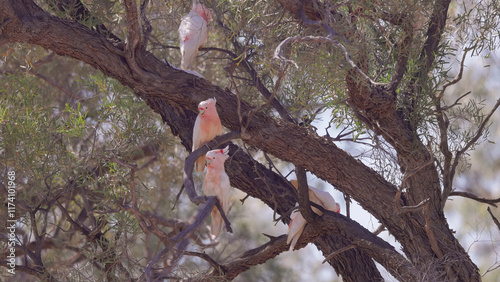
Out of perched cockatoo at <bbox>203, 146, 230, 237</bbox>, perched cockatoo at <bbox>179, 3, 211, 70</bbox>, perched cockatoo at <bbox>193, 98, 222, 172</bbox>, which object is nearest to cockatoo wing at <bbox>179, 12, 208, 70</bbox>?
perched cockatoo at <bbox>179, 3, 211, 70</bbox>

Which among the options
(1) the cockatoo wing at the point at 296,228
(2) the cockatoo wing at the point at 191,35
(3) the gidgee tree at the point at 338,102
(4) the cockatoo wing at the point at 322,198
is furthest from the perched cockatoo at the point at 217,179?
(2) the cockatoo wing at the point at 191,35

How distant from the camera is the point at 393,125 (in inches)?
85.5

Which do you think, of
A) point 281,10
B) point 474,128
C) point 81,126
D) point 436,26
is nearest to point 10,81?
point 81,126

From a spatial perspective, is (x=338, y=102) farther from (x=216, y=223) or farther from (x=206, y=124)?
(x=216, y=223)

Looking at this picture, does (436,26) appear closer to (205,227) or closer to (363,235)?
(363,235)

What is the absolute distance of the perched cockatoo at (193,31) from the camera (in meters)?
2.54

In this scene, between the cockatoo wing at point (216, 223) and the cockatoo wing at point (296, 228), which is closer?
the cockatoo wing at point (216, 223)

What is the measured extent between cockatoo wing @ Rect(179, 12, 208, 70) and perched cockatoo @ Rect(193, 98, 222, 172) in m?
0.63

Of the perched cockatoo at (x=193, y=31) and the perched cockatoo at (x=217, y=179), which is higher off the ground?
the perched cockatoo at (x=193, y=31)

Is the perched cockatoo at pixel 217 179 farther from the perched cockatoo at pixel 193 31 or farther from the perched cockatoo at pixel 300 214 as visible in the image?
the perched cockatoo at pixel 193 31

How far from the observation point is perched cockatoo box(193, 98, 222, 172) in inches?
78.2

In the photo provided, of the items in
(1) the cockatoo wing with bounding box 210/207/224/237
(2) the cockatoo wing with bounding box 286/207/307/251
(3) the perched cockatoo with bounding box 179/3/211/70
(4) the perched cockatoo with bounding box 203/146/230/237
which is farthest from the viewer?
(3) the perched cockatoo with bounding box 179/3/211/70

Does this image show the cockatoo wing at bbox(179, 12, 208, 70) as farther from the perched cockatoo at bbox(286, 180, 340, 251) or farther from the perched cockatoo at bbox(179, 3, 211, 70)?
the perched cockatoo at bbox(286, 180, 340, 251)

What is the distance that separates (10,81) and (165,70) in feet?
2.83
